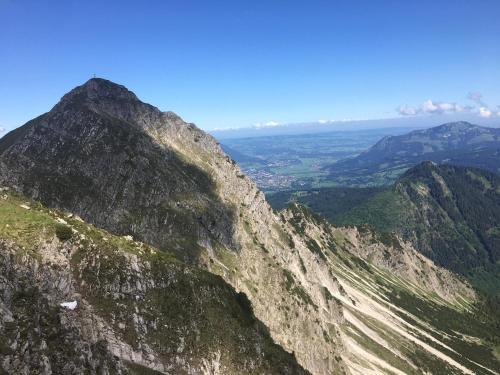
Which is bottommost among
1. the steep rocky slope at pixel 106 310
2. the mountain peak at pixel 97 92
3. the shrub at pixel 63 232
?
the steep rocky slope at pixel 106 310

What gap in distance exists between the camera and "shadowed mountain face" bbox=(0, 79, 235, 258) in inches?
5005

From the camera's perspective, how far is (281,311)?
14512 centimetres

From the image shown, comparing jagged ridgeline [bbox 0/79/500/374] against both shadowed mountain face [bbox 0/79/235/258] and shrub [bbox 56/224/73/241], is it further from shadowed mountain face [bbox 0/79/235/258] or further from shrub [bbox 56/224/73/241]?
shadowed mountain face [bbox 0/79/235/258]

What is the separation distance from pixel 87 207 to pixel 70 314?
244 feet

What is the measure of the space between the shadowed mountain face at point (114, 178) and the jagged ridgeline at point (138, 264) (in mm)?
542

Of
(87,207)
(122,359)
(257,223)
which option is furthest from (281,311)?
(122,359)

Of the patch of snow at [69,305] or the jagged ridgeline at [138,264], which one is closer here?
the jagged ridgeline at [138,264]

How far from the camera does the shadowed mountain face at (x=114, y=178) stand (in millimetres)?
127125

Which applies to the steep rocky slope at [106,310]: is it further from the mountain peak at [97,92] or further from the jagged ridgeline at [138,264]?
the mountain peak at [97,92]

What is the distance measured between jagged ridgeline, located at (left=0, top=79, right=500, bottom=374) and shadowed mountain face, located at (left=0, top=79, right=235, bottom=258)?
542mm

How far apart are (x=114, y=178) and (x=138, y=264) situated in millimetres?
73672

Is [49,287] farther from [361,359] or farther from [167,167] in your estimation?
[361,359]

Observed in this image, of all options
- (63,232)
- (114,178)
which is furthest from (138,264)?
(114,178)

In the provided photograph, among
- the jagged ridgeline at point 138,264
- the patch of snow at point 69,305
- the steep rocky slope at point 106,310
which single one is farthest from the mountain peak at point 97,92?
the patch of snow at point 69,305
